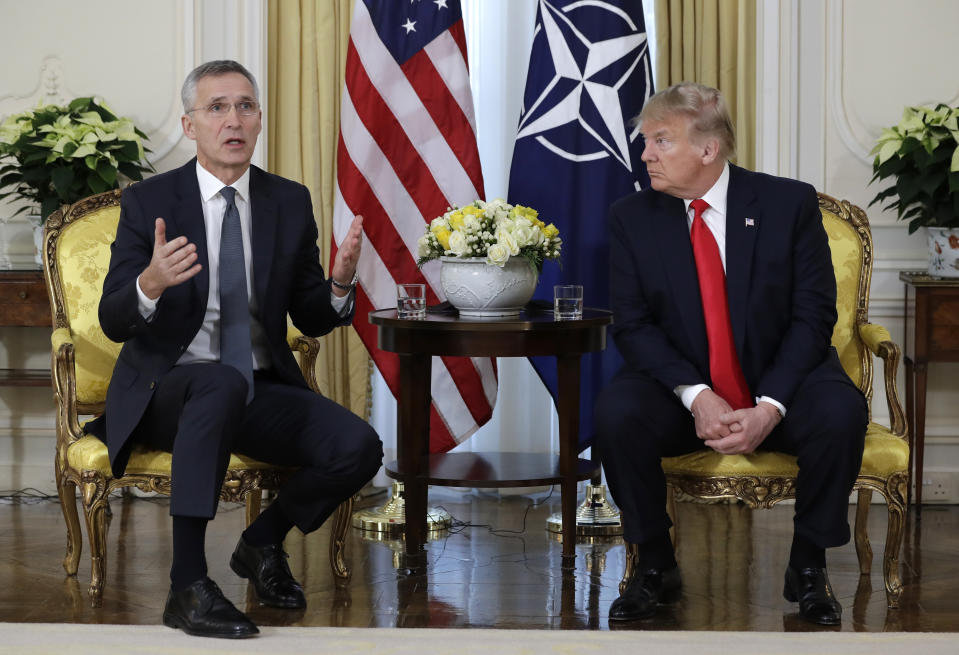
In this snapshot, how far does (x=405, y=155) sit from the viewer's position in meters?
4.11

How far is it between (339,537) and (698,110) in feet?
5.37

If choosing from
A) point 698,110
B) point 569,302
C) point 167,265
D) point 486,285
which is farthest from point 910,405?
point 167,265

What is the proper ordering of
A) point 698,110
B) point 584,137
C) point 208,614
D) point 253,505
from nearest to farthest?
point 208,614
point 698,110
point 253,505
point 584,137

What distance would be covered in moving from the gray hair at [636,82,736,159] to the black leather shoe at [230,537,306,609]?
64.5 inches

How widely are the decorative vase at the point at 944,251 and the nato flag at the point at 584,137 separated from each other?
1.17m

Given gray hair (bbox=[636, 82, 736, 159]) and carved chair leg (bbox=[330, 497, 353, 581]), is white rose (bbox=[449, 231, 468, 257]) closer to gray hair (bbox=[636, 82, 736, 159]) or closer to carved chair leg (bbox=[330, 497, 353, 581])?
gray hair (bbox=[636, 82, 736, 159])

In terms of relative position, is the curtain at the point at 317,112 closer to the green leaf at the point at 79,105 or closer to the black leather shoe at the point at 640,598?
the green leaf at the point at 79,105

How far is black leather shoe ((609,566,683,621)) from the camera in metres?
2.96

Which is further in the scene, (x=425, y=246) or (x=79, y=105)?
(x=79, y=105)

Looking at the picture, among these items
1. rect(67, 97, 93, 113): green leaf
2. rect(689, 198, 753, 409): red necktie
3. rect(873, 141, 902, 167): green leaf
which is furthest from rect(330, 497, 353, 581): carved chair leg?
rect(873, 141, 902, 167): green leaf

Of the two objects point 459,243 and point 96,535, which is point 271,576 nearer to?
point 96,535

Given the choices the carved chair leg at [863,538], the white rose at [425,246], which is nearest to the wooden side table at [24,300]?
the white rose at [425,246]

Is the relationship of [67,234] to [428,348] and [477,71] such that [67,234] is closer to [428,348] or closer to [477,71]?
[428,348]

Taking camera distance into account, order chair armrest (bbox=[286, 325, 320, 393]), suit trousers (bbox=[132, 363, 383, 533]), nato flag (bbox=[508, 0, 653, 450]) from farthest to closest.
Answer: nato flag (bbox=[508, 0, 653, 450]) → chair armrest (bbox=[286, 325, 320, 393]) → suit trousers (bbox=[132, 363, 383, 533])
